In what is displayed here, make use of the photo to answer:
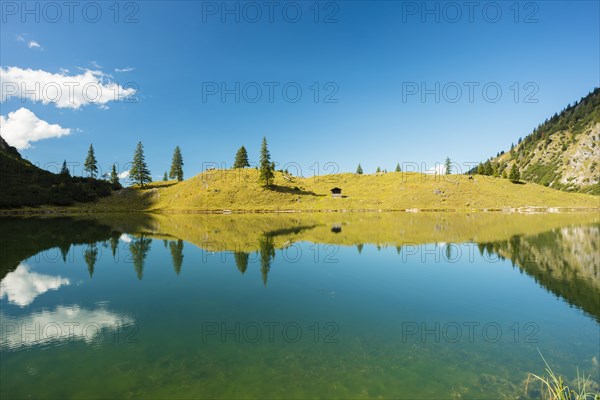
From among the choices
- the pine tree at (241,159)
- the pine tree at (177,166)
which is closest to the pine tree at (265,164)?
the pine tree at (241,159)

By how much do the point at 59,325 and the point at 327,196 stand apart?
113726 mm

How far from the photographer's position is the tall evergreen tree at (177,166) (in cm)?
14788

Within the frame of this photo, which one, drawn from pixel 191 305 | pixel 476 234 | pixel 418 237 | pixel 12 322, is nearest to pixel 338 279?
pixel 191 305

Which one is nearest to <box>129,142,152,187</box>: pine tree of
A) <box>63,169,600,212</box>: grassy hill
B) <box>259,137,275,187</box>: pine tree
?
<box>63,169,600,212</box>: grassy hill

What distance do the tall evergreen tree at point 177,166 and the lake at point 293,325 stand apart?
125m

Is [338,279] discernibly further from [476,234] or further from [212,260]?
[476,234]

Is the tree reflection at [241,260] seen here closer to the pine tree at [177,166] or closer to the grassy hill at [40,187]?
the grassy hill at [40,187]

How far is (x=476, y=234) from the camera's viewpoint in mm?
46656

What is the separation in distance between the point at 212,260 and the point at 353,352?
20.3 metres

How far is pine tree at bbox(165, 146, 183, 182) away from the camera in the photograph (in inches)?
5822

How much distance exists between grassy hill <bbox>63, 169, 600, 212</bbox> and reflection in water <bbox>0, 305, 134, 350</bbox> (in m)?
92.0

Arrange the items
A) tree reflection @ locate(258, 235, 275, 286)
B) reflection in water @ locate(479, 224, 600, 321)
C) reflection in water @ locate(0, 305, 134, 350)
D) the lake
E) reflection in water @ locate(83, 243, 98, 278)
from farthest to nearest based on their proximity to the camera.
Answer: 1. reflection in water @ locate(83, 243, 98, 278)
2. tree reflection @ locate(258, 235, 275, 286)
3. reflection in water @ locate(479, 224, 600, 321)
4. reflection in water @ locate(0, 305, 134, 350)
5. the lake

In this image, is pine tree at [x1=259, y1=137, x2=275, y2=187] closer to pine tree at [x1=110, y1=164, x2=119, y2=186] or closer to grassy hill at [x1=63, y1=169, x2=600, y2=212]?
grassy hill at [x1=63, y1=169, x2=600, y2=212]

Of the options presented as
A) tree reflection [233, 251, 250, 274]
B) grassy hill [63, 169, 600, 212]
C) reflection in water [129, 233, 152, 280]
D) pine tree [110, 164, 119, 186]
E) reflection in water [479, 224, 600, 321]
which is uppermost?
pine tree [110, 164, 119, 186]
